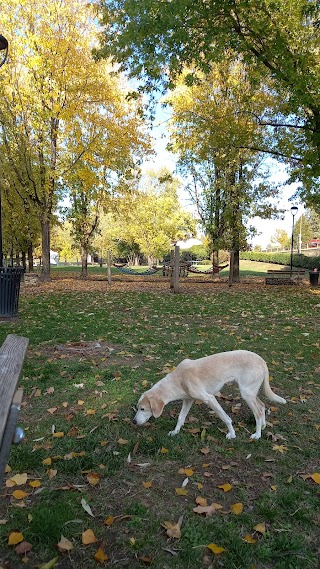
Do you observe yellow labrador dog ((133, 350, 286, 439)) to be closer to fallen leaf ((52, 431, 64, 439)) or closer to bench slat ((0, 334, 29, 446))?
fallen leaf ((52, 431, 64, 439))

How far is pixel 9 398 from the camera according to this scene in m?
1.58

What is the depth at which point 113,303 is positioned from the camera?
12133 millimetres

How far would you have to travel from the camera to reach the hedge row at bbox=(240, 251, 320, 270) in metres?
39.2

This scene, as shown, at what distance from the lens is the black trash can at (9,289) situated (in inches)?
346

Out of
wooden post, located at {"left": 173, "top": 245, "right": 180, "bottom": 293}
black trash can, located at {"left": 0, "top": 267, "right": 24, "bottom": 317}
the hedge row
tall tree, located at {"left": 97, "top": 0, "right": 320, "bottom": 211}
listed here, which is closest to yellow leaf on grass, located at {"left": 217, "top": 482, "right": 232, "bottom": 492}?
black trash can, located at {"left": 0, "top": 267, "right": 24, "bottom": 317}

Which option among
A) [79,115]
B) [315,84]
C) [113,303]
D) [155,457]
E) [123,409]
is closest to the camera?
[155,457]

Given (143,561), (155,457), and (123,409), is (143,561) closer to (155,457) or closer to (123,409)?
(155,457)

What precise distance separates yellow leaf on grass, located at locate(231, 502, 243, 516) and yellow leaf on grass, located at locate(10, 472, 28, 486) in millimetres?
1609

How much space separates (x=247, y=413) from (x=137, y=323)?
4841mm

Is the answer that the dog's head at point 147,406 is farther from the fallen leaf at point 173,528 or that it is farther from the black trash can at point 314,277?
the black trash can at point 314,277

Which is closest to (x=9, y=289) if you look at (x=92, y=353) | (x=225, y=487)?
(x=92, y=353)

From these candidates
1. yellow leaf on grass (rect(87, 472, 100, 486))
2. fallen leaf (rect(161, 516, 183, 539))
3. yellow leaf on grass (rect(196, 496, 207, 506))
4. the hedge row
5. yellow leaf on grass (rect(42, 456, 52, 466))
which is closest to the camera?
fallen leaf (rect(161, 516, 183, 539))

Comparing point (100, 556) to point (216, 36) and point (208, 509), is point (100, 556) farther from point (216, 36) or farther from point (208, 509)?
point (216, 36)

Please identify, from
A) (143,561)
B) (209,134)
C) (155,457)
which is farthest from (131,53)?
(143,561)
